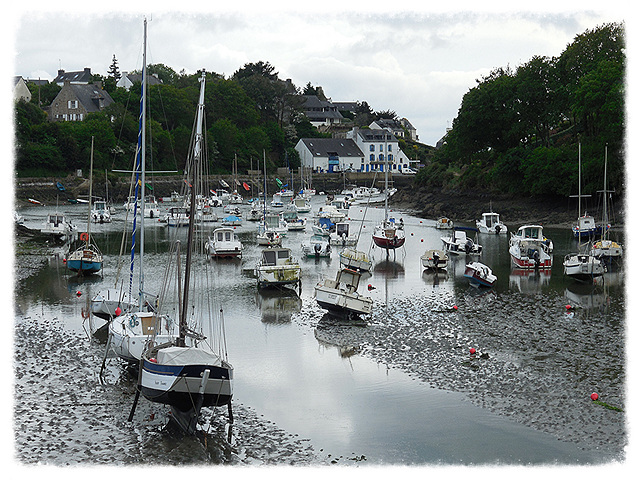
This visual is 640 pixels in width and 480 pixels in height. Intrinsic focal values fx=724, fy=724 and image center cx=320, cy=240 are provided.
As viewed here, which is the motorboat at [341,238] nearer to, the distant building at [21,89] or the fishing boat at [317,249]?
the fishing boat at [317,249]

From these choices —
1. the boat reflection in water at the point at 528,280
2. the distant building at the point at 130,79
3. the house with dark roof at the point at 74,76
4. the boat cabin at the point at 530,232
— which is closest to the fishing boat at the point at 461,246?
the boat cabin at the point at 530,232

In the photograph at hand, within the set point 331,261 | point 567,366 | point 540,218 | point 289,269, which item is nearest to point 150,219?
point 331,261

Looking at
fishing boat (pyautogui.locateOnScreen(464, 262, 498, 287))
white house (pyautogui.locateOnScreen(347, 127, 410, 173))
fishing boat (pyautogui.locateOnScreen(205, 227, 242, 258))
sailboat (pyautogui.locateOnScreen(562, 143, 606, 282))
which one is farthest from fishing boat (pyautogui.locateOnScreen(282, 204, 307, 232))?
white house (pyautogui.locateOnScreen(347, 127, 410, 173))

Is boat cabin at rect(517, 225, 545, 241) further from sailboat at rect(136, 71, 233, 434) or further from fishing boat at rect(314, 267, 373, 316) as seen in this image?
sailboat at rect(136, 71, 233, 434)

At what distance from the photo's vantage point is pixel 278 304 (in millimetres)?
37594

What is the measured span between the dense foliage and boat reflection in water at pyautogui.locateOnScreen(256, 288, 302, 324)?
4298 cm

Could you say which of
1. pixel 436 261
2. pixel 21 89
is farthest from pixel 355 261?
pixel 21 89

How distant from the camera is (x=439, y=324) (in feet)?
107

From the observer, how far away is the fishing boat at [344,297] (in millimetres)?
32875

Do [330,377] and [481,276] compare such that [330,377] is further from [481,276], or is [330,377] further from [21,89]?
[21,89]

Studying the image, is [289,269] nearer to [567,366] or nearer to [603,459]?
[567,366]

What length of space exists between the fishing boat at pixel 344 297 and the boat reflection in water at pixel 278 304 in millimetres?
2182

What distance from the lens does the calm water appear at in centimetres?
1909

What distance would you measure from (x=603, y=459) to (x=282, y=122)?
154 m
